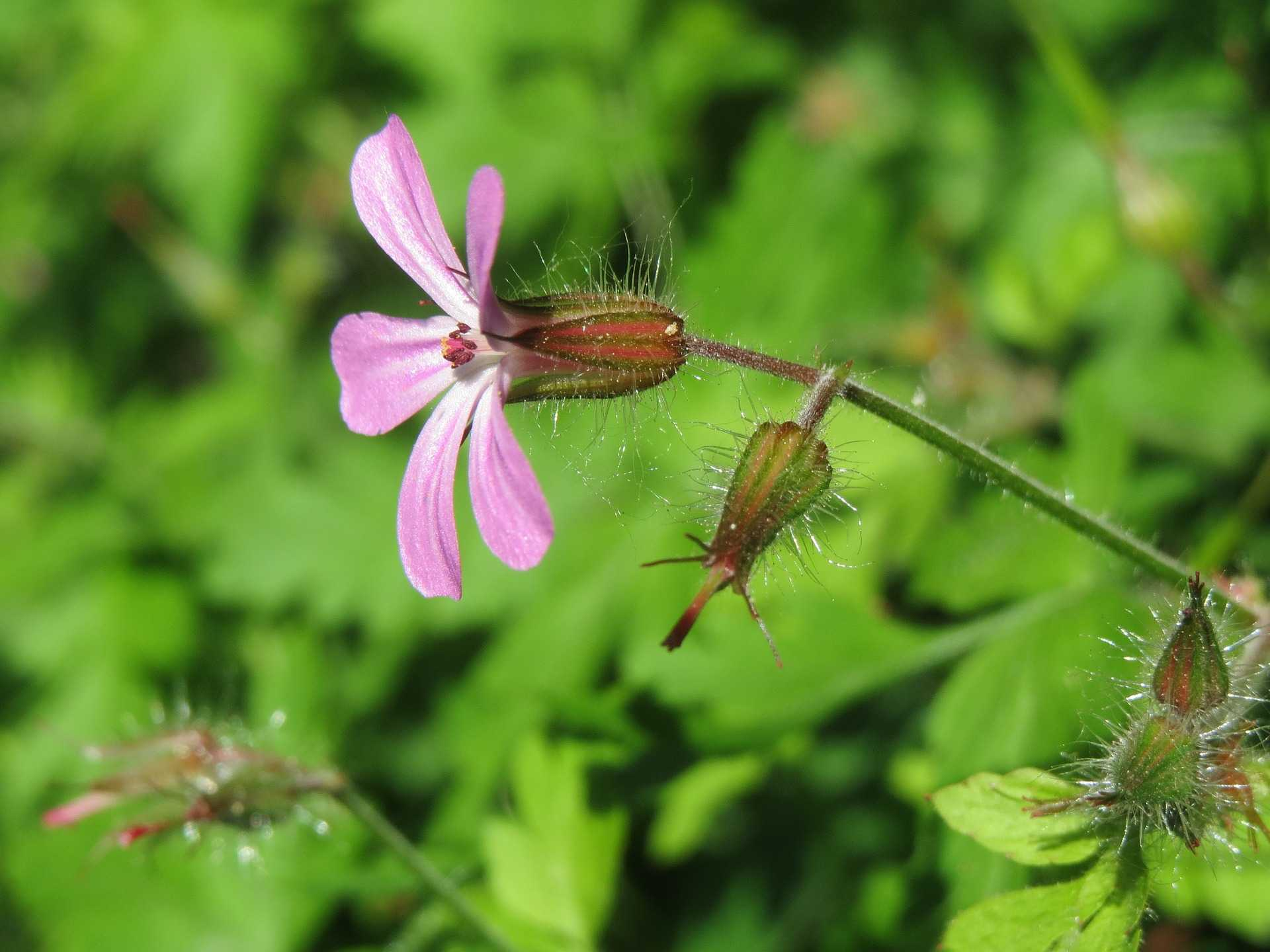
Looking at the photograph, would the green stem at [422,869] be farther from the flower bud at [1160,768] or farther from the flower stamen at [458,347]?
the flower bud at [1160,768]

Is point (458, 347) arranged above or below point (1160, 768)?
above

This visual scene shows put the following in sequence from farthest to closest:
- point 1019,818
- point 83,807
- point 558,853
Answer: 1. point 558,853
2. point 83,807
3. point 1019,818

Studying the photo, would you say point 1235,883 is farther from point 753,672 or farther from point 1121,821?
point 753,672

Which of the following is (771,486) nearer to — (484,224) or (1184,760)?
(484,224)

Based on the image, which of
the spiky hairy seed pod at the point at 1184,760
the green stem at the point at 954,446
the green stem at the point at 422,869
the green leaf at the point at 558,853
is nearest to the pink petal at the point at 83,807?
the green stem at the point at 422,869

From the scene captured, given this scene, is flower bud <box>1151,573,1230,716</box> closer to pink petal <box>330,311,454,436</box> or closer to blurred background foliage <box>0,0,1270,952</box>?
blurred background foliage <box>0,0,1270,952</box>

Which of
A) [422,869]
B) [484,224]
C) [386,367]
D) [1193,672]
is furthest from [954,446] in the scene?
[422,869]
